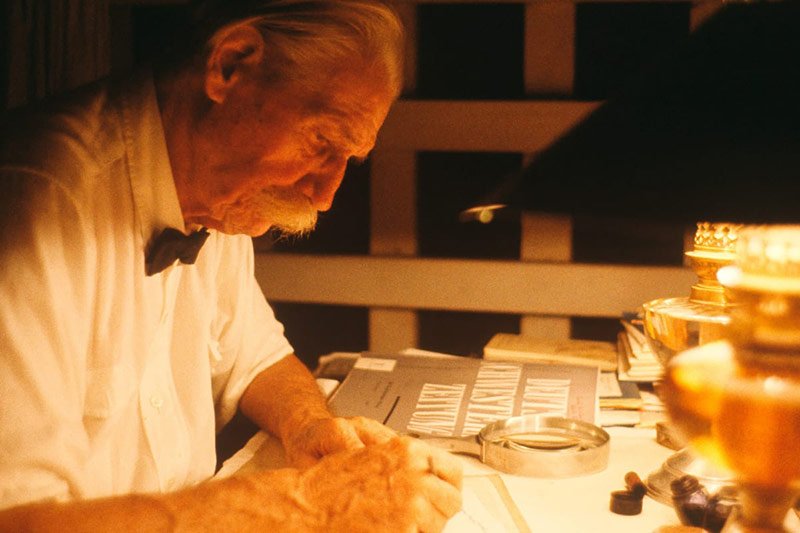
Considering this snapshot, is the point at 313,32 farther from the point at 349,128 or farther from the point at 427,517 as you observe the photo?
the point at 427,517

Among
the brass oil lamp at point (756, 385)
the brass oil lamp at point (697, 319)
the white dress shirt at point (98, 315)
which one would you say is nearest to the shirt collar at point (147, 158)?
the white dress shirt at point (98, 315)

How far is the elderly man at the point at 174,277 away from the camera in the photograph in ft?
2.89

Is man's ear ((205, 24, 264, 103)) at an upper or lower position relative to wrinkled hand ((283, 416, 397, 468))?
upper

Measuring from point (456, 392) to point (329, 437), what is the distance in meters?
0.33

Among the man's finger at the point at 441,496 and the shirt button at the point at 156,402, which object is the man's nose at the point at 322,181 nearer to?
the shirt button at the point at 156,402

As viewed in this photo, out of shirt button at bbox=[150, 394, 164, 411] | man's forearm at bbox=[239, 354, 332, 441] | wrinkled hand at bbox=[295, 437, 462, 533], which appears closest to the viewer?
wrinkled hand at bbox=[295, 437, 462, 533]

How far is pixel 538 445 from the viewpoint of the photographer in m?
1.21

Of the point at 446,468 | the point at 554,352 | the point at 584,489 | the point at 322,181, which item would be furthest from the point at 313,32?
the point at 554,352

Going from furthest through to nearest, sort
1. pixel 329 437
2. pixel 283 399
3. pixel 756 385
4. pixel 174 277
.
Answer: pixel 283 399
pixel 174 277
pixel 329 437
pixel 756 385

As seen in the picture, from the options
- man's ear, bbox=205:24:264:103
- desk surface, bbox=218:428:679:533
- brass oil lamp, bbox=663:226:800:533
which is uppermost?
man's ear, bbox=205:24:264:103

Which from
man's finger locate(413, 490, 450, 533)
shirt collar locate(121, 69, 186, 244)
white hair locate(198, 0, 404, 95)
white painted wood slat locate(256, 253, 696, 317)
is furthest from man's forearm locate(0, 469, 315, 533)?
white painted wood slat locate(256, 253, 696, 317)

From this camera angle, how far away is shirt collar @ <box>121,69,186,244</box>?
114 centimetres

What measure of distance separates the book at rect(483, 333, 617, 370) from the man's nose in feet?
2.01

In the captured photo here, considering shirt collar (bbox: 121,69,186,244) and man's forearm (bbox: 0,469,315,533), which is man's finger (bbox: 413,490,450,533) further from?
shirt collar (bbox: 121,69,186,244)
